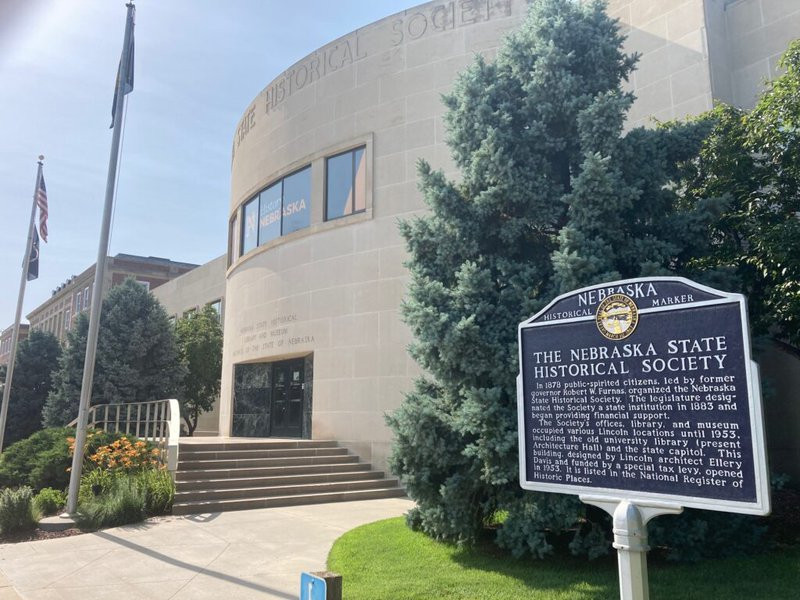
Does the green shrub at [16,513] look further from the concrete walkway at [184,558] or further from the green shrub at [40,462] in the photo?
the green shrub at [40,462]

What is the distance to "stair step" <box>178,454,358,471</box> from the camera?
42.4 feet

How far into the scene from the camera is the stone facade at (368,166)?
539 inches

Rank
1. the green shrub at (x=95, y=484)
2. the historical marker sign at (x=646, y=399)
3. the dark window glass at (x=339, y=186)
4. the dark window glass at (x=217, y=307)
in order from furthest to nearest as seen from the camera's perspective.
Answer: the dark window glass at (x=217, y=307), the dark window glass at (x=339, y=186), the green shrub at (x=95, y=484), the historical marker sign at (x=646, y=399)

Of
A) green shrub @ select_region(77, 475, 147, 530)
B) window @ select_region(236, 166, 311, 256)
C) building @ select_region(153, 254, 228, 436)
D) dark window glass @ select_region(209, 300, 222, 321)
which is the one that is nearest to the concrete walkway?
green shrub @ select_region(77, 475, 147, 530)

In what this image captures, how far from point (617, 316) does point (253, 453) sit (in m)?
11.4

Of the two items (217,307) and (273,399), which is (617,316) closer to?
(273,399)

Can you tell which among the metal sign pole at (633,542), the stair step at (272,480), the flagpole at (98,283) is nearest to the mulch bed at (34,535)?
the flagpole at (98,283)

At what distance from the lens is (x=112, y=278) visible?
53.7 meters

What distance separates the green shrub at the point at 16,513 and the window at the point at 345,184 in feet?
32.5

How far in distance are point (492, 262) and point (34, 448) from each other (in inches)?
438

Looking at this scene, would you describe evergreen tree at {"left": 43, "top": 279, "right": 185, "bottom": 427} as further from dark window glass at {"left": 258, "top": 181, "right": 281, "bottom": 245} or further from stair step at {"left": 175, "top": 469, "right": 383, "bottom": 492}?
stair step at {"left": 175, "top": 469, "right": 383, "bottom": 492}

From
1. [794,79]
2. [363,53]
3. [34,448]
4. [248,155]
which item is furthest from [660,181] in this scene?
[248,155]

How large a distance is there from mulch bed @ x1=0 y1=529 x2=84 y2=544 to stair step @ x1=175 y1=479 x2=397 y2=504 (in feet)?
6.18

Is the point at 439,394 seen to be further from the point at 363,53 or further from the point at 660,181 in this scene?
the point at 363,53
